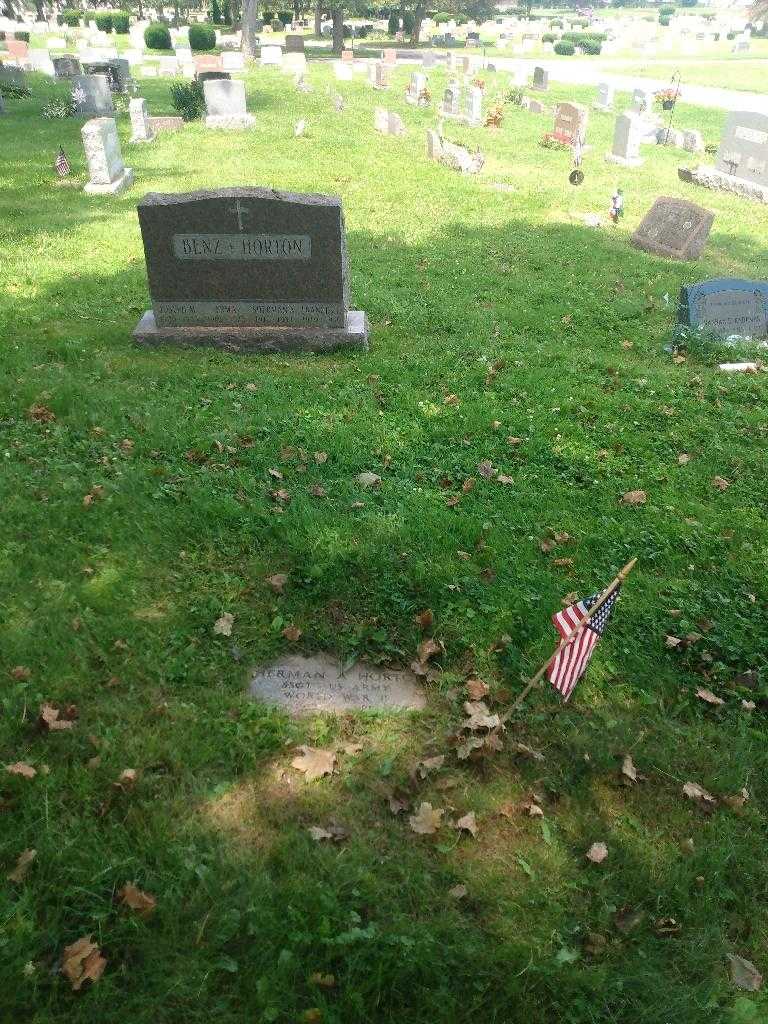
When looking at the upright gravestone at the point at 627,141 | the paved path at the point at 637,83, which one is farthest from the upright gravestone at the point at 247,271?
the paved path at the point at 637,83

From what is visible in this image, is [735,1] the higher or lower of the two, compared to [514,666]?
higher

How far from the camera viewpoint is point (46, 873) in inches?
122

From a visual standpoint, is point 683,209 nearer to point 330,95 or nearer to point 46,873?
point 46,873

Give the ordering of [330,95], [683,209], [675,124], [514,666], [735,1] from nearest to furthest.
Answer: [514,666] → [683,209] → [675,124] → [330,95] → [735,1]

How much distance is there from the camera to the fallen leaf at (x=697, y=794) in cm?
367

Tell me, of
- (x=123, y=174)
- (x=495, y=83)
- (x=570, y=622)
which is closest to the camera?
(x=570, y=622)

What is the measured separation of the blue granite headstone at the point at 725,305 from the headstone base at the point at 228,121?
18.1m

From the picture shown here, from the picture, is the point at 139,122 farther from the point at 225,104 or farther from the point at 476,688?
the point at 476,688

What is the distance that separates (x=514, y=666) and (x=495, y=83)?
39374 mm

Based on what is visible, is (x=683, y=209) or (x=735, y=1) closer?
(x=683, y=209)

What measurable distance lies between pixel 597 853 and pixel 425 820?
32.7 inches

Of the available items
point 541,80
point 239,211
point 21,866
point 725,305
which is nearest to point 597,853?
point 21,866

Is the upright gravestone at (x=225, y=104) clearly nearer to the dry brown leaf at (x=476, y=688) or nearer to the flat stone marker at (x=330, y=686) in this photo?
the flat stone marker at (x=330, y=686)

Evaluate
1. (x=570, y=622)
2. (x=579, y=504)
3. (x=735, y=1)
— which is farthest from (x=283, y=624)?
(x=735, y=1)
